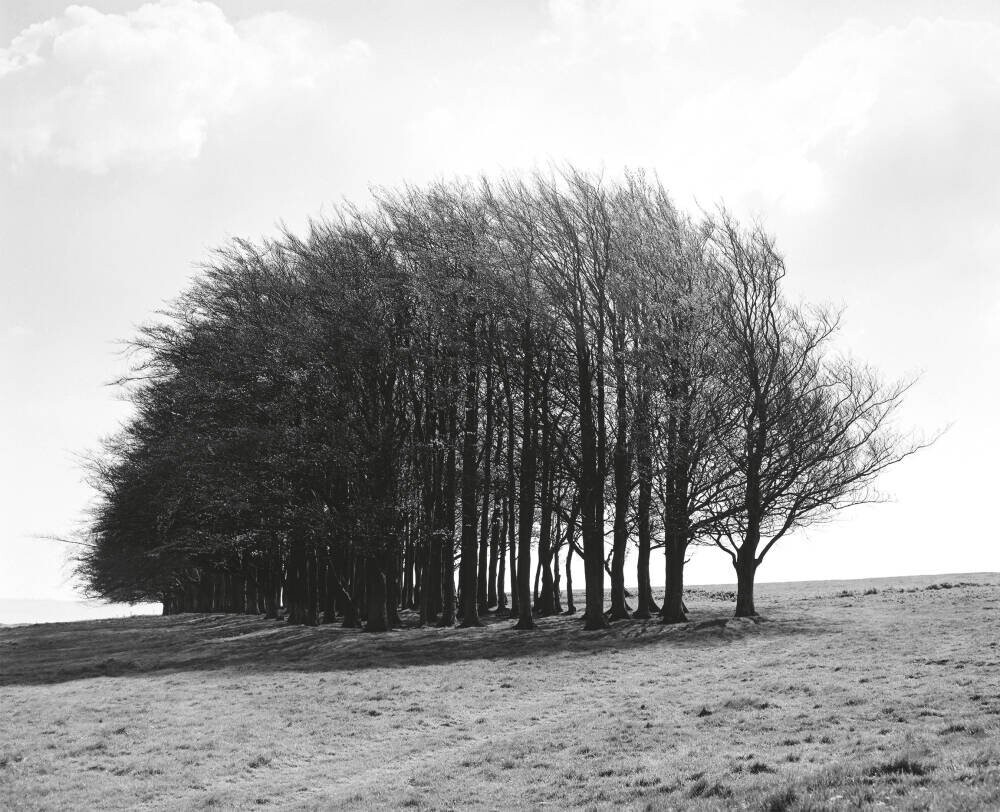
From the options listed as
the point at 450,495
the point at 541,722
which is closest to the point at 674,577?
the point at 450,495

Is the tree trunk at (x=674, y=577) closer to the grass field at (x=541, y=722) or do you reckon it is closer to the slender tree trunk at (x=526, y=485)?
the grass field at (x=541, y=722)

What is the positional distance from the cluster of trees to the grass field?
194 inches

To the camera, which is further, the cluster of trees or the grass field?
the cluster of trees

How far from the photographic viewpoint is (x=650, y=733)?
51.7 feet

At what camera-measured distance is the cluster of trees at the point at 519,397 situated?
34250 mm

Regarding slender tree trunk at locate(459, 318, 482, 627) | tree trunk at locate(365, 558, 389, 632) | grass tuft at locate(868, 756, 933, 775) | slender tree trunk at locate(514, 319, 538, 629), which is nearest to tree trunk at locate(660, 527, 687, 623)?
slender tree trunk at locate(514, 319, 538, 629)

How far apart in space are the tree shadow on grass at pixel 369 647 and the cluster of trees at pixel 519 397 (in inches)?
73.9

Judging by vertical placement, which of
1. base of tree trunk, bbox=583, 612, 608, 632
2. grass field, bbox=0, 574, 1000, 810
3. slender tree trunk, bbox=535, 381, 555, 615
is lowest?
grass field, bbox=0, 574, 1000, 810

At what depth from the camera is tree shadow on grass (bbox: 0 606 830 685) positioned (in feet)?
95.2

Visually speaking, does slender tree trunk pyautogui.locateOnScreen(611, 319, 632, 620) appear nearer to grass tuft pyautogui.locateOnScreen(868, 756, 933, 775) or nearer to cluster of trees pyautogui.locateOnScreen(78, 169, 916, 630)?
cluster of trees pyautogui.locateOnScreen(78, 169, 916, 630)

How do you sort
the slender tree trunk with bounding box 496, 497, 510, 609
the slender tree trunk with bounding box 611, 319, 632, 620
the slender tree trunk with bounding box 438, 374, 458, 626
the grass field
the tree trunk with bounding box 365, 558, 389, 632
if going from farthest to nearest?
1. the slender tree trunk with bounding box 496, 497, 510, 609
2. the slender tree trunk with bounding box 438, 374, 458, 626
3. the tree trunk with bounding box 365, 558, 389, 632
4. the slender tree trunk with bounding box 611, 319, 632, 620
5. the grass field

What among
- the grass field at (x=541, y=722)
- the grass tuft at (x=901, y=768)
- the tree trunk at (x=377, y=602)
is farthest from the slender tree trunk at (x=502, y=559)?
the grass tuft at (x=901, y=768)

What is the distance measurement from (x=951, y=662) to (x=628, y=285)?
1805cm

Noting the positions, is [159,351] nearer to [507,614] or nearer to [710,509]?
[507,614]
